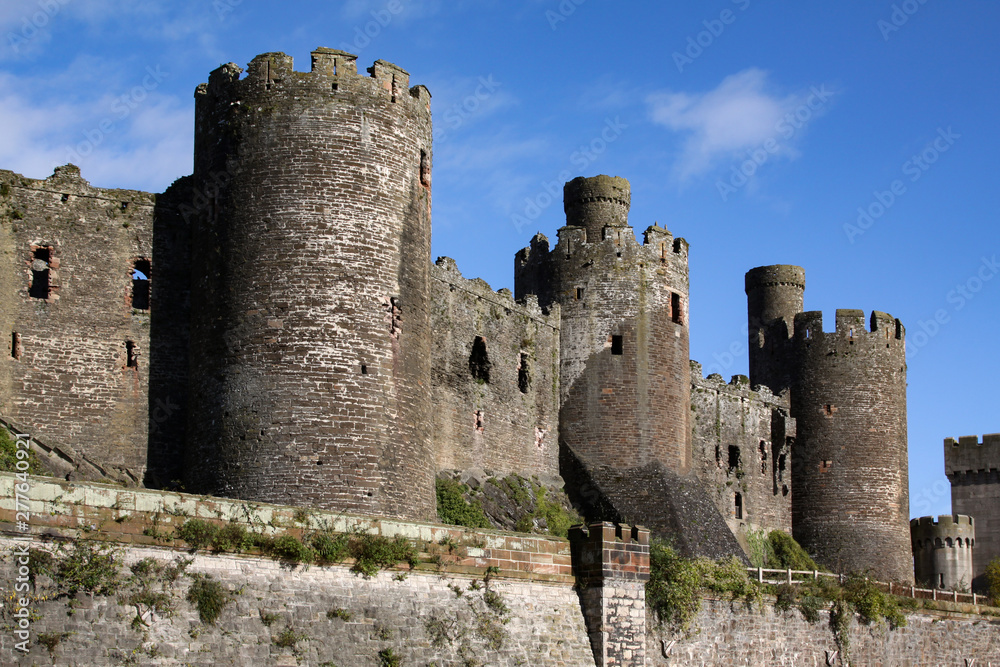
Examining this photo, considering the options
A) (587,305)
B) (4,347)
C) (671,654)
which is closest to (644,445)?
(587,305)

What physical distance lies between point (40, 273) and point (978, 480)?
40822 mm

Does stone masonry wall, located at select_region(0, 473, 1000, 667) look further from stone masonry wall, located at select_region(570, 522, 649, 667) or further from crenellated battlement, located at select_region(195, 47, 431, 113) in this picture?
crenellated battlement, located at select_region(195, 47, 431, 113)

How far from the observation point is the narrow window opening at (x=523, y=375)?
36812mm

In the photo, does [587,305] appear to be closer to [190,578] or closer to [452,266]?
[452,266]

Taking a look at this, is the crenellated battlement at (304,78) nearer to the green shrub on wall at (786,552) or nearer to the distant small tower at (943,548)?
the green shrub on wall at (786,552)

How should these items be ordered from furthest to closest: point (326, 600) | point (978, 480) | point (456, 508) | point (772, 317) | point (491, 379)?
1. point (978, 480)
2. point (772, 317)
3. point (491, 379)
4. point (456, 508)
5. point (326, 600)

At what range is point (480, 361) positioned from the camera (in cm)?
3550

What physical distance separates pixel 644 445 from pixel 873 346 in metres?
13.6

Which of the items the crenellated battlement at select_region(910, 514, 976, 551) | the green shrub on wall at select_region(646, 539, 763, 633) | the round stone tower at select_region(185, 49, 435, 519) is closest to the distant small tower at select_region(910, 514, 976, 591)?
the crenellated battlement at select_region(910, 514, 976, 551)

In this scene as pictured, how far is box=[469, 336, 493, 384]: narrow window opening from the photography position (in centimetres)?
3531

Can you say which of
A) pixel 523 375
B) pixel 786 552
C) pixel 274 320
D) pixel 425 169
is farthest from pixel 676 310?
pixel 274 320

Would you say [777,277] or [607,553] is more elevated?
[777,277]

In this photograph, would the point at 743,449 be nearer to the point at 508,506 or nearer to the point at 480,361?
the point at 480,361

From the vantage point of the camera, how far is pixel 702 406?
43844 mm
